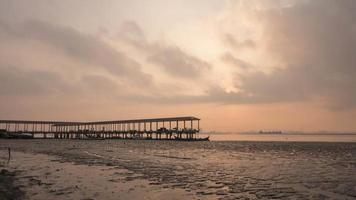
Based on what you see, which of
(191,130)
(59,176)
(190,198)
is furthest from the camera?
(191,130)

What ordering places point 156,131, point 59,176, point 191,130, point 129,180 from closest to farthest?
1. point 129,180
2. point 59,176
3. point 191,130
4. point 156,131

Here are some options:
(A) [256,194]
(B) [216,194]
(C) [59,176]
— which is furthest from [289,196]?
(C) [59,176]

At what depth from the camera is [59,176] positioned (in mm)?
28688

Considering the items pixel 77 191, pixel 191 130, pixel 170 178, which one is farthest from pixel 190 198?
pixel 191 130

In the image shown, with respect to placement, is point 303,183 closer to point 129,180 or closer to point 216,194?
point 216,194

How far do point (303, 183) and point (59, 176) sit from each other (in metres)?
17.6

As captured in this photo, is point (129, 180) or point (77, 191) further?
point (129, 180)

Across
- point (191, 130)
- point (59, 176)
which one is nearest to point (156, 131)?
point (191, 130)

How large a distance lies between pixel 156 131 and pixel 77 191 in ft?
529

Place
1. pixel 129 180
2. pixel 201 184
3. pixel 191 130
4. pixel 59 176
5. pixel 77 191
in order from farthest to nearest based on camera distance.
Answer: pixel 191 130, pixel 59 176, pixel 129 180, pixel 201 184, pixel 77 191

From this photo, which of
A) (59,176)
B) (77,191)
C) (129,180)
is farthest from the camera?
(59,176)

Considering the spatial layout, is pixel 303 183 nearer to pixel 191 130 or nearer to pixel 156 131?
pixel 191 130

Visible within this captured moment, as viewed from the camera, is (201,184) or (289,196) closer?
(289,196)

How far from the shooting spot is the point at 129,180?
26672mm
